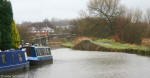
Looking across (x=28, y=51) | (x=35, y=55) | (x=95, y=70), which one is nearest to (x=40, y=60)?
(x=35, y=55)

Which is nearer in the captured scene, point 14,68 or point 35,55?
point 14,68

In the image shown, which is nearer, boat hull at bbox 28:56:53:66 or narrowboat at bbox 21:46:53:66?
boat hull at bbox 28:56:53:66

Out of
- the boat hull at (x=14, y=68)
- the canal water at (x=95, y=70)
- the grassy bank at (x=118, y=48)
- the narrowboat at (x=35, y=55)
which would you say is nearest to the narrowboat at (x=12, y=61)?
the boat hull at (x=14, y=68)

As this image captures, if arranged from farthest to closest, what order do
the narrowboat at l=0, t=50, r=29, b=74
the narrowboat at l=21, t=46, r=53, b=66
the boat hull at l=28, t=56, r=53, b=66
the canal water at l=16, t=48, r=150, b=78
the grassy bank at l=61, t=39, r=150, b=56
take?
the grassy bank at l=61, t=39, r=150, b=56
the narrowboat at l=21, t=46, r=53, b=66
the boat hull at l=28, t=56, r=53, b=66
the canal water at l=16, t=48, r=150, b=78
the narrowboat at l=0, t=50, r=29, b=74

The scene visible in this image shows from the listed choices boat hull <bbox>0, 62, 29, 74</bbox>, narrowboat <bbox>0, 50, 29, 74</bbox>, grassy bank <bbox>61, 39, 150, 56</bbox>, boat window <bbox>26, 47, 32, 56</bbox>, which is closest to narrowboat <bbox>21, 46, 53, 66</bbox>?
boat window <bbox>26, 47, 32, 56</bbox>

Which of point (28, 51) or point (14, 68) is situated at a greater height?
point (28, 51)

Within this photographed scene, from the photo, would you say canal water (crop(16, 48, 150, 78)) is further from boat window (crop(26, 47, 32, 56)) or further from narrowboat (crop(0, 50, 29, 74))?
boat window (crop(26, 47, 32, 56))

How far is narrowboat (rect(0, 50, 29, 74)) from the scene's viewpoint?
20.6m

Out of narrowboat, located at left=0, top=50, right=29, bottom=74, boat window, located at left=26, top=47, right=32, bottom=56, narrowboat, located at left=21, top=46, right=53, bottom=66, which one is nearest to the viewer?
narrowboat, located at left=0, top=50, right=29, bottom=74

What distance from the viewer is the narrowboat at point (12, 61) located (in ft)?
67.5

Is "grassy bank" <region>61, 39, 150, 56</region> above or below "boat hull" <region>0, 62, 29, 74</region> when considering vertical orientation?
below

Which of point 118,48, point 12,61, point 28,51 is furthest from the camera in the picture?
point 118,48

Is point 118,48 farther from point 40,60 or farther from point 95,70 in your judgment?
point 95,70

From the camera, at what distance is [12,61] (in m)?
22.0
